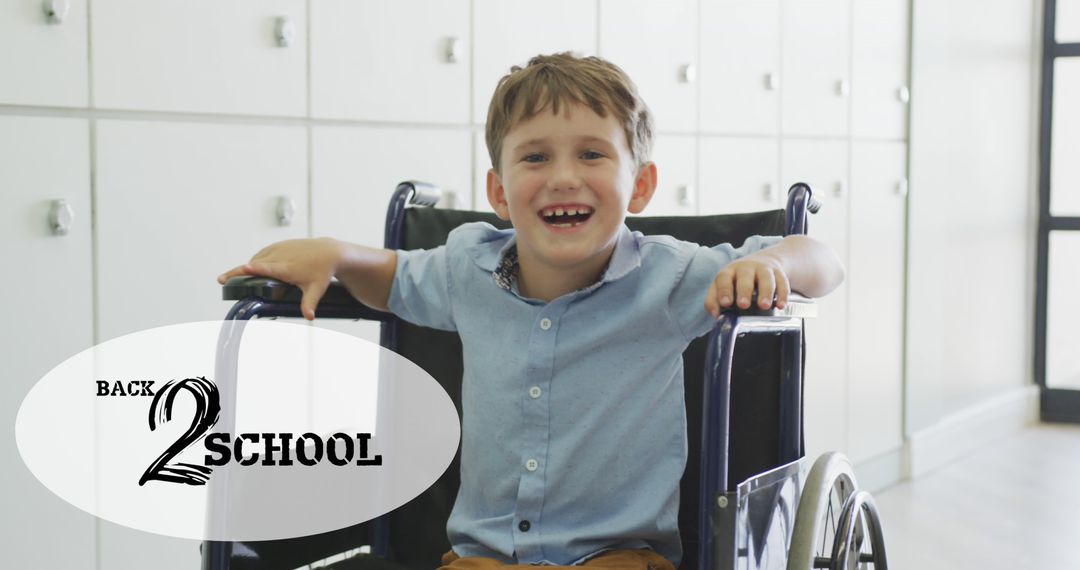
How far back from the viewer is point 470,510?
1.41m

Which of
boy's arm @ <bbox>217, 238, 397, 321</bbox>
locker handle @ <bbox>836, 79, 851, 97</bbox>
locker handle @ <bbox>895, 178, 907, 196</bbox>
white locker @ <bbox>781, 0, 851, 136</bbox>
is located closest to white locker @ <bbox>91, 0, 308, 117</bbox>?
boy's arm @ <bbox>217, 238, 397, 321</bbox>

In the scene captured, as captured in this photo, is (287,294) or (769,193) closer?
(287,294)

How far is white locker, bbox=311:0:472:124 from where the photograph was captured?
213 centimetres

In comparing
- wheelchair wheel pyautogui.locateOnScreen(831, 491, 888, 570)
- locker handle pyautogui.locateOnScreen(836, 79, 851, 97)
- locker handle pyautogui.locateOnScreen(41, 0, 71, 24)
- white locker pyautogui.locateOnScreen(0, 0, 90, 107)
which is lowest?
wheelchair wheel pyautogui.locateOnScreen(831, 491, 888, 570)

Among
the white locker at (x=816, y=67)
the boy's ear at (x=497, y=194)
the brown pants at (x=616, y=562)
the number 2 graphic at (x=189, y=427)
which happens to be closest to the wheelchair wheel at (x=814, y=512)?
the brown pants at (x=616, y=562)

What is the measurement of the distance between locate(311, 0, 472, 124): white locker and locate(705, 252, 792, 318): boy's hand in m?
1.12

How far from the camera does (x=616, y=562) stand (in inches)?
51.0

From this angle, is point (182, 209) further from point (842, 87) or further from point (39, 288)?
point (842, 87)

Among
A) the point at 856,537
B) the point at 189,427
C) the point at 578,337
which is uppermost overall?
the point at 578,337

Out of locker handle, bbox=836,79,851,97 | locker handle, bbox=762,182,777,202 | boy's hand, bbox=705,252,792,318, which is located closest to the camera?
boy's hand, bbox=705,252,792,318

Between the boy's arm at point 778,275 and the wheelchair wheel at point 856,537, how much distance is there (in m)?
0.24

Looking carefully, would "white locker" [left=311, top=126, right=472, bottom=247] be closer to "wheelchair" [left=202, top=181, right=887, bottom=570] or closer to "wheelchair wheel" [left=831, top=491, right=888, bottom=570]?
"wheelchair" [left=202, top=181, right=887, bottom=570]

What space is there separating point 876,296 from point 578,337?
2463 millimetres

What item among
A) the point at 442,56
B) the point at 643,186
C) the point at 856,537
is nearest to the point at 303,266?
the point at 643,186
